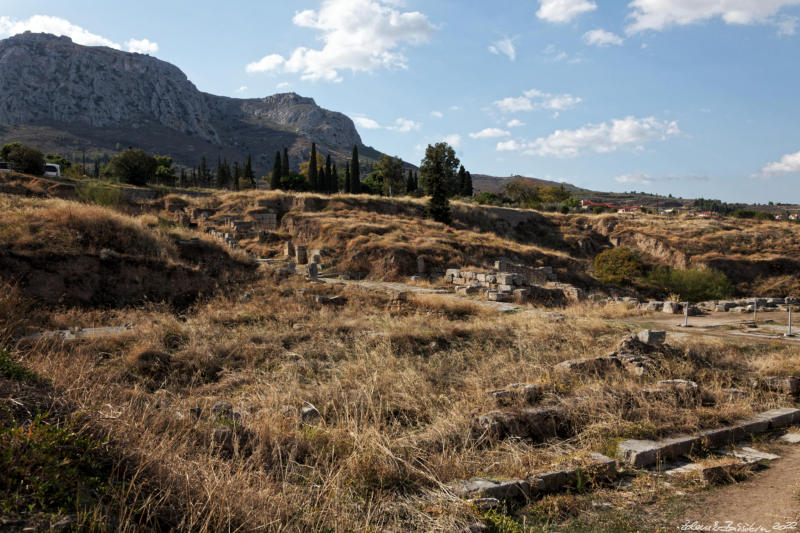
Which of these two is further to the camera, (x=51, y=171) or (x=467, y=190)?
(x=467, y=190)

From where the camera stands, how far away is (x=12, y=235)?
13.9 meters

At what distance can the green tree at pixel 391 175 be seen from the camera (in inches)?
2650

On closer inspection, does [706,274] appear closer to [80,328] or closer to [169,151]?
[80,328]

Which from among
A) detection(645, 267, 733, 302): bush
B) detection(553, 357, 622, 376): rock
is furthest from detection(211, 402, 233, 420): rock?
detection(645, 267, 733, 302): bush

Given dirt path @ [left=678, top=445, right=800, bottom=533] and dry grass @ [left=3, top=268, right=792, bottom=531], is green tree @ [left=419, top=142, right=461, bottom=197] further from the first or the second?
dirt path @ [left=678, top=445, right=800, bottom=533]

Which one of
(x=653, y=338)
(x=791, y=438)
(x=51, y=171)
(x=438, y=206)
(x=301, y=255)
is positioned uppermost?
(x=51, y=171)

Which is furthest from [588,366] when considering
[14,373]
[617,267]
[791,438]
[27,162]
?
[27,162]

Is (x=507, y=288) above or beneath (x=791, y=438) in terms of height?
above

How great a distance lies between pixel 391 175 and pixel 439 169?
1152 inches

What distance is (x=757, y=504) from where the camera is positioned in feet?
14.2

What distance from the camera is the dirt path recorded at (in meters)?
4.00

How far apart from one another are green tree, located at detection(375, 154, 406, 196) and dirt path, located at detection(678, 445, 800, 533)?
206ft

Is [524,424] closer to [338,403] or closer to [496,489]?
[496,489]

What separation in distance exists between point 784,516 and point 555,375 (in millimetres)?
3740
